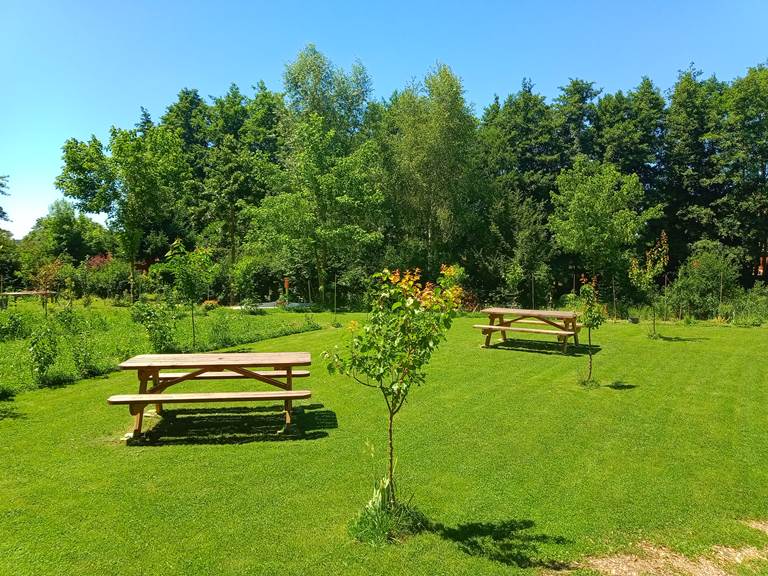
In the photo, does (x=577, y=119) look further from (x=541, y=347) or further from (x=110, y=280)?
(x=110, y=280)

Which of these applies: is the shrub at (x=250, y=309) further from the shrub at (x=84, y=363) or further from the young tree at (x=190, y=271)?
the shrub at (x=84, y=363)

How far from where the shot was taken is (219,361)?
A: 6.56 meters

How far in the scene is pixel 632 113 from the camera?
92.6 ft

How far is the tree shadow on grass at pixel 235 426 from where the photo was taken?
5.98 m

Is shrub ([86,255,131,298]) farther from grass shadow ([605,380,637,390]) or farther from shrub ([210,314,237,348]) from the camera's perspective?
grass shadow ([605,380,637,390])

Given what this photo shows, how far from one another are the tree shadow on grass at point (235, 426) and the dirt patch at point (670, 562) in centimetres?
340

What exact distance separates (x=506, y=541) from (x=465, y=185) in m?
22.1

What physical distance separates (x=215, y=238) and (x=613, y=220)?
23.5 metres

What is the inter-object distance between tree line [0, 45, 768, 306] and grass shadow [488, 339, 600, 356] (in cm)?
737

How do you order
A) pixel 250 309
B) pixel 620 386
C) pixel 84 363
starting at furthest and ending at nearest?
pixel 250 309
pixel 84 363
pixel 620 386

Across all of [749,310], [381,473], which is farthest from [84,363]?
[749,310]

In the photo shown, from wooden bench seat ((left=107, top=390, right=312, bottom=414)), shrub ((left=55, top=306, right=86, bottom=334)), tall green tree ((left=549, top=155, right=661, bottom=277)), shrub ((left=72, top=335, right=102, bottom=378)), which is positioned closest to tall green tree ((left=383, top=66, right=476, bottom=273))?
tall green tree ((left=549, top=155, right=661, bottom=277))

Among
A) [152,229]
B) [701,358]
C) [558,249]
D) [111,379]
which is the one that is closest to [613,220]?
[558,249]

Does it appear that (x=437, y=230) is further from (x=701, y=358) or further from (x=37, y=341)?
(x=37, y=341)
